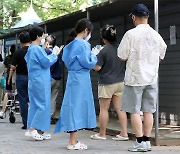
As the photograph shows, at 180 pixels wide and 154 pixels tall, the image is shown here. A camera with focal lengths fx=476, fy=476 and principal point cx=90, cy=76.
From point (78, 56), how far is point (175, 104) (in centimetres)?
360

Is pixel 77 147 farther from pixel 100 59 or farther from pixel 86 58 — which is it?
pixel 100 59

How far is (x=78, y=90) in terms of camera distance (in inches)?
282

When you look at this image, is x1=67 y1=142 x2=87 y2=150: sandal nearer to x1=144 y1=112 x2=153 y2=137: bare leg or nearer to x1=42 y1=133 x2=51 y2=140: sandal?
x1=144 y1=112 x2=153 y2=137: bare leg

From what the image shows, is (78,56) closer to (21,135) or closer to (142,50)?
(142,50)

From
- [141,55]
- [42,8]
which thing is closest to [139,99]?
[141,55]

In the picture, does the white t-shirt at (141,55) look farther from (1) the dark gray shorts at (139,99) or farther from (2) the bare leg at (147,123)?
(2) the bare leg at (147,123)

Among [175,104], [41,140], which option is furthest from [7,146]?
[175,104]

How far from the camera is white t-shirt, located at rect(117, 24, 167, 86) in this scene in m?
6.81

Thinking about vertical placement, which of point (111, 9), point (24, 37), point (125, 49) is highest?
point (111, 9)

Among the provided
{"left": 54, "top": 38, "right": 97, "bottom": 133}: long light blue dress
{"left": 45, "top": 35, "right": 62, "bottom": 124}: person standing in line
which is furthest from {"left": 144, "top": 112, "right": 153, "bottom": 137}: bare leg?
{"left": 45, "top": 35, "right": 62, "bottom": 124}: person standing in line

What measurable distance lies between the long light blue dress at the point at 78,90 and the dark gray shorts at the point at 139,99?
61 centimetres

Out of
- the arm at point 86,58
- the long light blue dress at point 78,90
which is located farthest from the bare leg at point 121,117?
the arm at point 86,58

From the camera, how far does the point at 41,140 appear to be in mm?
Answer: 8359

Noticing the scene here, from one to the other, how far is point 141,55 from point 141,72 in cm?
25
